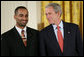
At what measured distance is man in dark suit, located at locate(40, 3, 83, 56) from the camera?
222cm

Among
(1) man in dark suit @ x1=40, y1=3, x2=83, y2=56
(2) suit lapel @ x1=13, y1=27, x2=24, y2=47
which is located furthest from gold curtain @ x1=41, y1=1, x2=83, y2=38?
(2) suit lapel @ x1=13, y1=27, x2=24, y2=47

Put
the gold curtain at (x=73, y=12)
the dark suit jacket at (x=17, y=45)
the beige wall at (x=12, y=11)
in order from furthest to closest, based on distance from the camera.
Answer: the beige wall at (x=12, y=11) < the gold curtain at (x=73, y=12) < the dark suit jacket at (x=17, y=45)

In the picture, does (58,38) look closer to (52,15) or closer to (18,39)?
(52,15)

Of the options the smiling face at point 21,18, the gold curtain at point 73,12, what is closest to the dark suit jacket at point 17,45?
the smiling face at point 21,18

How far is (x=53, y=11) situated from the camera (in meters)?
2.26

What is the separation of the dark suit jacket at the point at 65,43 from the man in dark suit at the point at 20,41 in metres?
0.10

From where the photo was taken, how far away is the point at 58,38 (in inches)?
88.5

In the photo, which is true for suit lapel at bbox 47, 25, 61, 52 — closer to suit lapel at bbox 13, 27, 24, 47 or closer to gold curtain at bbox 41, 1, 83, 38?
suit lapel at bbox 13, 27, 24, 47

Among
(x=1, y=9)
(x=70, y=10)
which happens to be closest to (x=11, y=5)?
(x=1, y=9)

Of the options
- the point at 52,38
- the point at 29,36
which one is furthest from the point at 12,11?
the point at 52,38

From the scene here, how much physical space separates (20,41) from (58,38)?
41cm

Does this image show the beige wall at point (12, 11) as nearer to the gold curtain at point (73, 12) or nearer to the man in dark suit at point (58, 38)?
the gold curtain at point (73, 12)

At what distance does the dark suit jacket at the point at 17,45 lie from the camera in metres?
2.14

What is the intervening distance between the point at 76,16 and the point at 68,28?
3.10 ft
